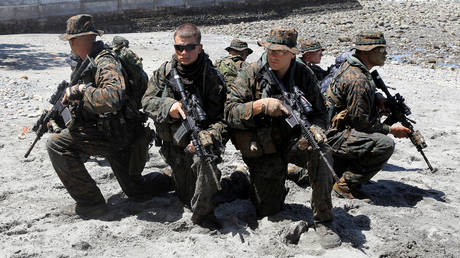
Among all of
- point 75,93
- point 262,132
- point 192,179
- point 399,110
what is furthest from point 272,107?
point 399,110

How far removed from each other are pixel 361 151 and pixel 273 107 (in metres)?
1.39

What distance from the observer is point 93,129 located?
4.66 m

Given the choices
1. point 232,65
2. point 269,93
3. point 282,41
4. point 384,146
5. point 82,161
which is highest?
point 282,41

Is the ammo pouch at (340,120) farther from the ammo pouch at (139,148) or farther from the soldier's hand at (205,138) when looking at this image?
the ammo pouch at (139,148)

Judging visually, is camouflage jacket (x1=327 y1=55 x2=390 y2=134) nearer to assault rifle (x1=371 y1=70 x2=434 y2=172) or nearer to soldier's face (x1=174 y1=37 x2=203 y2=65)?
assault rifle (x1=371 y1=70 x2=434 y2=172)

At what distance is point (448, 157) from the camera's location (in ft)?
21.3

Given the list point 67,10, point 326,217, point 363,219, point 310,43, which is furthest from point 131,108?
point 67,10

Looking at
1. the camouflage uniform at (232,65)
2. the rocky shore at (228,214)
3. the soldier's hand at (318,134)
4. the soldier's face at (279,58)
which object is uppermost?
the soldier's face at (279,58)

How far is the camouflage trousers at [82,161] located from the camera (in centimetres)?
459

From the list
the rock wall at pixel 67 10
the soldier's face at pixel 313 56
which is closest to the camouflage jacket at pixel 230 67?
the soldier's face at pixel 313 56

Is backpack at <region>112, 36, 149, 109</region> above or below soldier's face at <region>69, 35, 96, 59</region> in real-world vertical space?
below

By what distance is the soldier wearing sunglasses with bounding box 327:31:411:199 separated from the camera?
4.97 metres

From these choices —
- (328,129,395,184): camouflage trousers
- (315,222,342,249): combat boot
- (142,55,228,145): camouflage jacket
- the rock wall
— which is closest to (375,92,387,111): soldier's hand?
(328,129,395,184): camouflage trousers

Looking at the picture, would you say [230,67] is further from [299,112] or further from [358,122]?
[299,112]
